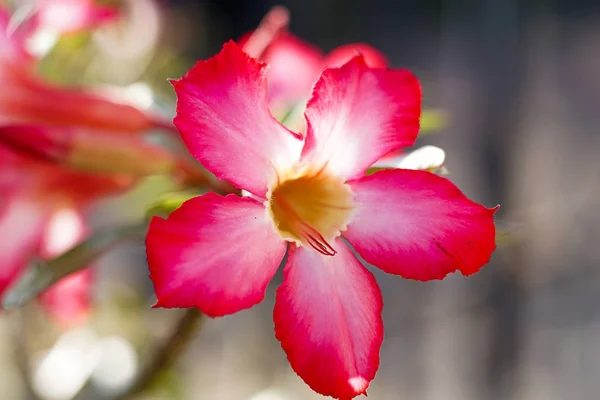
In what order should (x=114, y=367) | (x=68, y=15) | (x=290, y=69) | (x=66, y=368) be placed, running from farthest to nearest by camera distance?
(x=66, y=368) < (x=114, y=367) < (x=290, y=69) < (x=68, y=15)

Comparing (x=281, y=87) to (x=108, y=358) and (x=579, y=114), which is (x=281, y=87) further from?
(x=579, y=114)

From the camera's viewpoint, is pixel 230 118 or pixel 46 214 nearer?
pixel 230 118

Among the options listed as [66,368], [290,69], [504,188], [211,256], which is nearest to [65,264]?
[211,256]

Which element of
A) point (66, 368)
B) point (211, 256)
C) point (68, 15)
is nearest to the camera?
point (211, 256)

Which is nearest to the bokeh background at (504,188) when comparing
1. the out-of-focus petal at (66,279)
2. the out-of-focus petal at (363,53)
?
the out-of-focus petal at (66,279)

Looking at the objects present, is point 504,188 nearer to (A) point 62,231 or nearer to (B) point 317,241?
(A) point 62,231

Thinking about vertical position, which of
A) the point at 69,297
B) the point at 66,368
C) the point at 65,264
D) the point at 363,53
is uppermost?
the point at 363,53

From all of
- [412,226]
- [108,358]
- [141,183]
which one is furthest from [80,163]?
[108,358]
